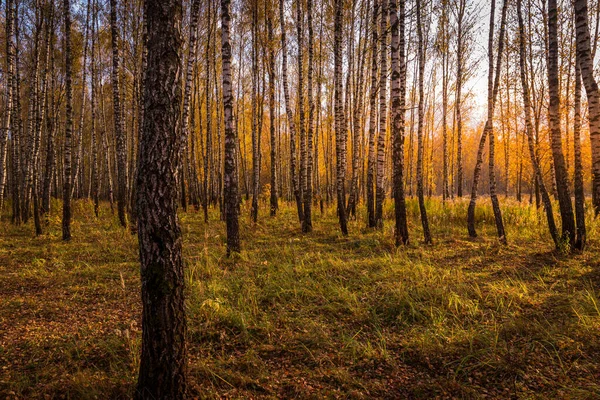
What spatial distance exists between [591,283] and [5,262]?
10.4 meters

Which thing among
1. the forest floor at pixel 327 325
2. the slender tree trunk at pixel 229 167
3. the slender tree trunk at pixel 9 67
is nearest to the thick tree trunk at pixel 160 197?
the forest floor at pixel 327 325

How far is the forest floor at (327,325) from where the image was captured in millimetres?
2521

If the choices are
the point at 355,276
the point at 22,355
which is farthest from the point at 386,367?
the point at 22,355

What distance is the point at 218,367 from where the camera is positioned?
8.94ft

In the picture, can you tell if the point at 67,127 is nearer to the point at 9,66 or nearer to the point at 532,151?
the point at 9,66

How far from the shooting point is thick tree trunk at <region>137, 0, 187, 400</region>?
2.05 m

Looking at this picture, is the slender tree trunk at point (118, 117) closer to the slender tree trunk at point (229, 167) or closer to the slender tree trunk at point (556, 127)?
the slender tree trunk at point (229, 167)

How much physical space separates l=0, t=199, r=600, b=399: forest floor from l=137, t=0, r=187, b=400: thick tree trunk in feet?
1.73

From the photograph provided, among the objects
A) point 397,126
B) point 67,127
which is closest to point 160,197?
point 397,126

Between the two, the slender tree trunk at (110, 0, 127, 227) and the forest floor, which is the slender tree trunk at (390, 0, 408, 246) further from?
the slender tree trunk at (110, 0, 127, 227)

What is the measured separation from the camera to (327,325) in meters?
3.52

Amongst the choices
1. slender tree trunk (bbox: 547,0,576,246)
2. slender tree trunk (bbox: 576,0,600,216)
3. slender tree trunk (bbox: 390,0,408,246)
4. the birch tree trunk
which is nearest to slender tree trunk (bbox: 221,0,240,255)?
slender tree trunk (bbox: 390,0,408,246)

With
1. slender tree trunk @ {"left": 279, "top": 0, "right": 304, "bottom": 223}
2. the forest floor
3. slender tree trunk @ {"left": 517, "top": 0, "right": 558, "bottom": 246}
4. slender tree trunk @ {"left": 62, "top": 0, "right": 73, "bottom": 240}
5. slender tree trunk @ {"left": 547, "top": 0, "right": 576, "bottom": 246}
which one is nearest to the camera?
the forest floor

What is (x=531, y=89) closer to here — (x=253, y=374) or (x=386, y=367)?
(x=386, y=367)
